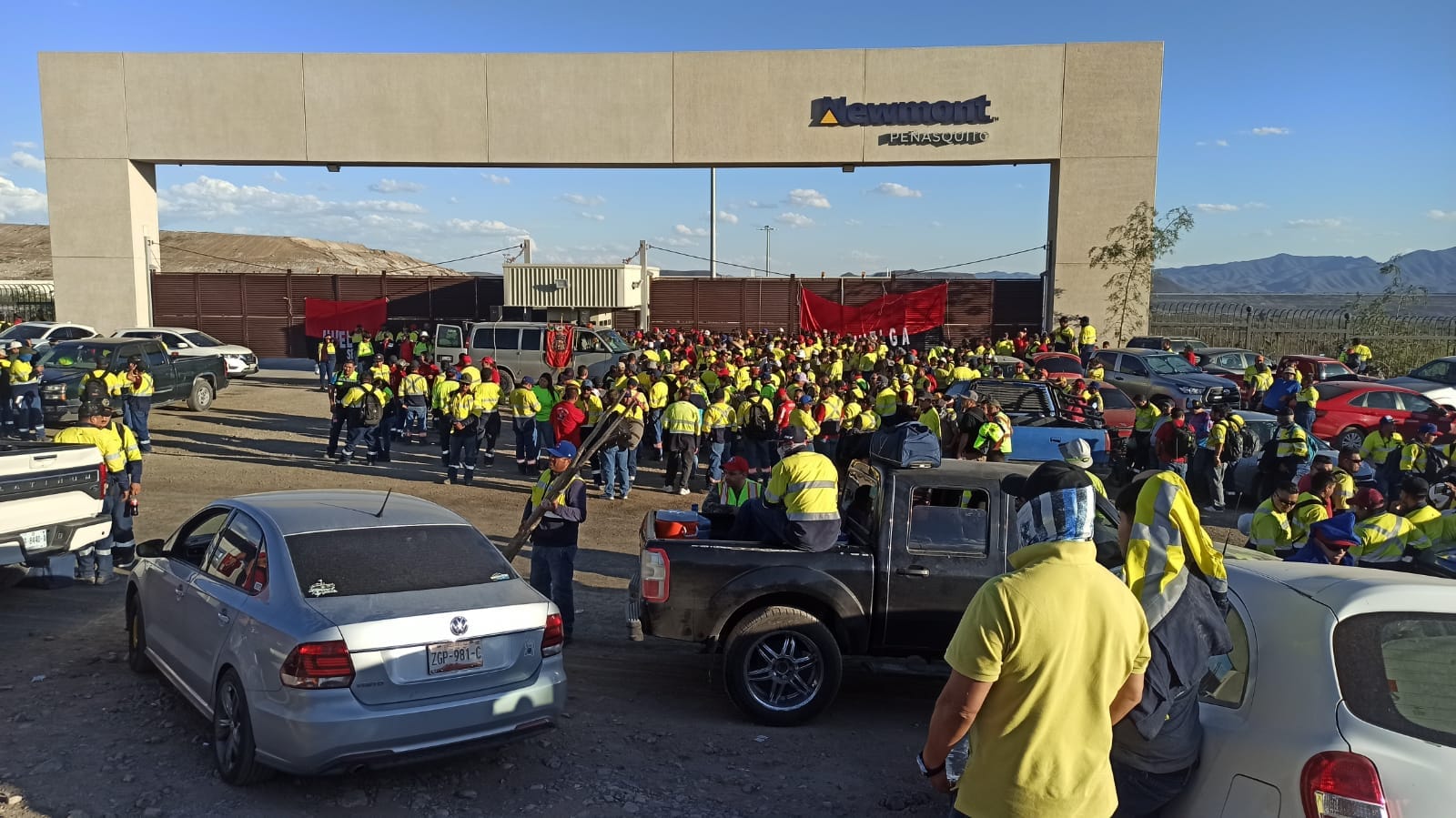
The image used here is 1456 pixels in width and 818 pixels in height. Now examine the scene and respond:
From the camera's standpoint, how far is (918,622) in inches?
242

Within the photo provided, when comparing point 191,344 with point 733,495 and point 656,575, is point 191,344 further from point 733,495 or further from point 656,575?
point 656,575

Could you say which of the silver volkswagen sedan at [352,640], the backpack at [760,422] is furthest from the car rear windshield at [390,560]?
the backpack at [760,422]

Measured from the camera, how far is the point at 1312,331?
31.4 metres

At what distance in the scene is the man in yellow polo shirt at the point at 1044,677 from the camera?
2.67 m

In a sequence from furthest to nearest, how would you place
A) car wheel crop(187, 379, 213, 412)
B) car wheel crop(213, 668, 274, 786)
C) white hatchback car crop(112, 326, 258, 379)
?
1. white hatchback car crop(112, 326, 258, 379)
2. car wheel crop(187, 379, 213, 412)
3. car wheel crop(213, 668, 274, 786)

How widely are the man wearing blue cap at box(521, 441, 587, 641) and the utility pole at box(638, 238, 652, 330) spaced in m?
21.6

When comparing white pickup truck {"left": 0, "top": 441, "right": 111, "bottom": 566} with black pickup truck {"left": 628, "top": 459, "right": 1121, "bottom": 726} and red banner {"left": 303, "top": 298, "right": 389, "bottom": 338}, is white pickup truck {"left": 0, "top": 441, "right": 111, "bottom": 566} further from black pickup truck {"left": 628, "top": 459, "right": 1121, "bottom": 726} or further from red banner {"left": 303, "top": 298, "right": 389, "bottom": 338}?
red banner {"left": 303, "top": 298, "right": 389, "bottom": 338}

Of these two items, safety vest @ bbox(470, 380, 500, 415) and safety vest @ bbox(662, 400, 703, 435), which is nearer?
safety vest @ bbox(662, 400, 703, 435)

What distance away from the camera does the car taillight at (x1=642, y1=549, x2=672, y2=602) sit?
20.3 feet

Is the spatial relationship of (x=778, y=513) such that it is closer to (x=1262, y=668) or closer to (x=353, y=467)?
(x=1262, y=668)

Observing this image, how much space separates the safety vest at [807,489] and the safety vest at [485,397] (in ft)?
28.6

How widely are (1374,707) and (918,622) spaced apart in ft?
10.7

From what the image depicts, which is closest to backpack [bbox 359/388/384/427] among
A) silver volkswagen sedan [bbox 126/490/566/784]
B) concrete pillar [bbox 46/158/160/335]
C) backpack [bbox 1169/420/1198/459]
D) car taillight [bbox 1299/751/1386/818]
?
silver volkswagen sedan [bbox 126/490/566/784]

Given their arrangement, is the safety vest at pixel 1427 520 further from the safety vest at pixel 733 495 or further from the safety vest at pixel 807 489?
the safety vest at pixel 733 495
